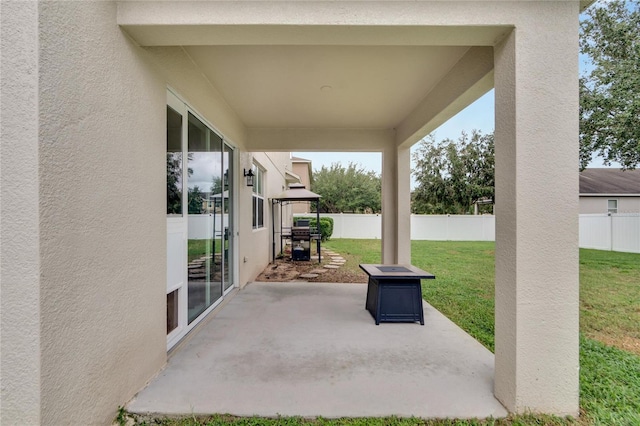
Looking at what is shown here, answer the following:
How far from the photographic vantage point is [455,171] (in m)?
19.1

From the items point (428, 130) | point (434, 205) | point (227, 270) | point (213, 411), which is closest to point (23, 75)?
point (213, 411)

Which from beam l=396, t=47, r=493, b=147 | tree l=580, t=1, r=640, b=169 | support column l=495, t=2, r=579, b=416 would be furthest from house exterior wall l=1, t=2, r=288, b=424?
tree l=580, t=1, r=640, b=169

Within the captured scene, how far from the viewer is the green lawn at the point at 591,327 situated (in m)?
2.09

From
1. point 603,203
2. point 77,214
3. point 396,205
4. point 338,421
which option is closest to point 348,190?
point 603,203

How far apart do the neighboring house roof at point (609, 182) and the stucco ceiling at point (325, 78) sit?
18894mm

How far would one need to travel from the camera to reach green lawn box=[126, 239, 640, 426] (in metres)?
2.09

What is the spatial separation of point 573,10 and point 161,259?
4002mm

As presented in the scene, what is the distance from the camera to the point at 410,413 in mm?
2156

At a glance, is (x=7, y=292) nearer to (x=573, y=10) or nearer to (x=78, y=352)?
(x=78, y=352)

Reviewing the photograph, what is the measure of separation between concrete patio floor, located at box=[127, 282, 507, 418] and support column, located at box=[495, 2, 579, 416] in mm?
511

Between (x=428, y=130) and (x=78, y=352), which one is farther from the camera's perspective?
(x=428, y=130)

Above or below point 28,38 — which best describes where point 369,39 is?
above

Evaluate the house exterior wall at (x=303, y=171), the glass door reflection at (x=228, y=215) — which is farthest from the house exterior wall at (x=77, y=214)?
the house exterior wall at (x=303, y=171)

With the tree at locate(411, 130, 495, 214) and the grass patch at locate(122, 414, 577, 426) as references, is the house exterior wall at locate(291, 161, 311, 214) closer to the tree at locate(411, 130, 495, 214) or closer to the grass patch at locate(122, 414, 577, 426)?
the tree at locate(411, 130, 495, 214)
